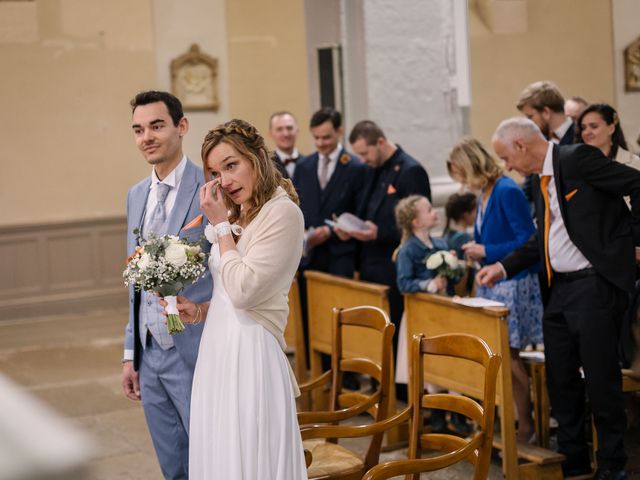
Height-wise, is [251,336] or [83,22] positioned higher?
[83,22]

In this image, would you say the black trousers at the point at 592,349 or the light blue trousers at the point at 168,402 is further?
the black trousers at the point at 592,349

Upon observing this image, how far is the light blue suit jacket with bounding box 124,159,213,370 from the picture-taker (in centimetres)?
290

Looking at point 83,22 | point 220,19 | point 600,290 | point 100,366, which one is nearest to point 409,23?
point 220,19

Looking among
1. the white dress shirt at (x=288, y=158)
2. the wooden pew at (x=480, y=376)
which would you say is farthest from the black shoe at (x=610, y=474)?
the white dress shirt at (x=288, y=158)

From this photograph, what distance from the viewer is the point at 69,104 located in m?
10.1

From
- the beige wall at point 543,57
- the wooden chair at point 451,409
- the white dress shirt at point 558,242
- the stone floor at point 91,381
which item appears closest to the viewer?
the wooden chair at point 451,409

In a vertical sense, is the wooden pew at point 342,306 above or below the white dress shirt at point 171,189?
below

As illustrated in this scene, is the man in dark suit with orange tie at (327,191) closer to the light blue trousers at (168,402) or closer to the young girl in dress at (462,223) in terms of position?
the young girl in dress at (462,223)

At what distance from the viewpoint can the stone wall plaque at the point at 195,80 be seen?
10.4 metres

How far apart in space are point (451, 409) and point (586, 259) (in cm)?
126

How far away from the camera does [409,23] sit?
29.6 feet

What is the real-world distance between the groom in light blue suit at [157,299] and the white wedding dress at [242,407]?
1.17 feet

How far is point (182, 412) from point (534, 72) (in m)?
7.37

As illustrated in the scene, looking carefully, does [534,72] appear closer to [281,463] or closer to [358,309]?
[358,309]
